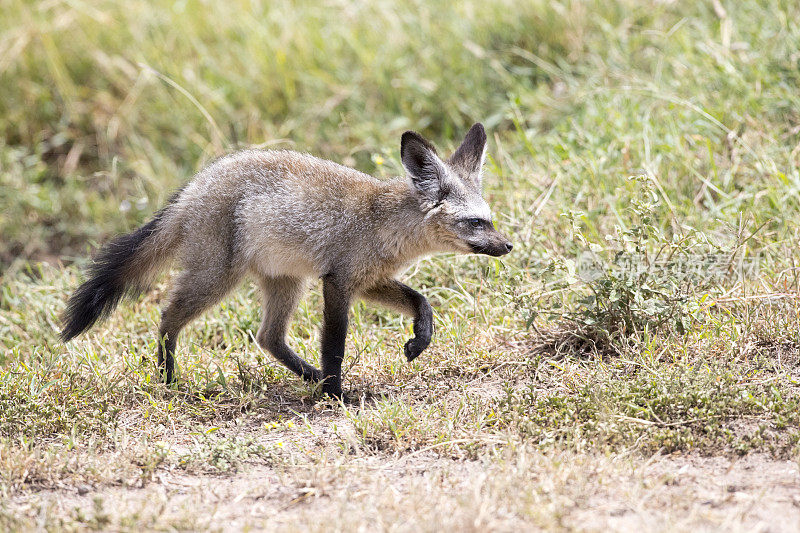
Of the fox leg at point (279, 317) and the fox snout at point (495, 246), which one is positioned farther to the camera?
the fox leg at point (279, 317)

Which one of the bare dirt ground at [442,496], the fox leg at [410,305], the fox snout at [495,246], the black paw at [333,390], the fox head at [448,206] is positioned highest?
the fox head at [448,206]

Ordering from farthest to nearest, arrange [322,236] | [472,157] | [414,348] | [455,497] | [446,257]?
[446,257] → [472,157] → [322,236] → [414,348] → [455,497]

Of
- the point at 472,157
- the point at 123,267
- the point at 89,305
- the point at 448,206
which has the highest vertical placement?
the point at 472,157

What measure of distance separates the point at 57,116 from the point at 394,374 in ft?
19.0

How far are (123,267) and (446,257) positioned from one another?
2.13 meters

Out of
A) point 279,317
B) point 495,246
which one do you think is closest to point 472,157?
point 495,246

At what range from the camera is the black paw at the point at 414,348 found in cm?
479

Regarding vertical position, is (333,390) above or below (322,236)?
below

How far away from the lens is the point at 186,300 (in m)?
4.98

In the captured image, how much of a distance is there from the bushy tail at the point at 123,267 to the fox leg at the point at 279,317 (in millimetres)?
622

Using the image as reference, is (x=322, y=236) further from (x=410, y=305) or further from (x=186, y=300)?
(x=186, y=300)

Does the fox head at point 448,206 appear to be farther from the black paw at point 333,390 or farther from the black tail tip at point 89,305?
the black tail tip at point 89,305

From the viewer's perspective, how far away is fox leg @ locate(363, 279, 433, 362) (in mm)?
4812

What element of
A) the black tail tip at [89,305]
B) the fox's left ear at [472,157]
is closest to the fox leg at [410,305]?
the fox's left ear at [472,157]
